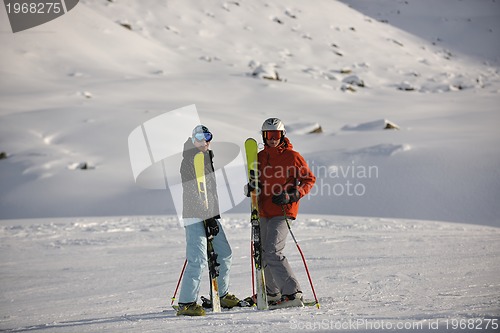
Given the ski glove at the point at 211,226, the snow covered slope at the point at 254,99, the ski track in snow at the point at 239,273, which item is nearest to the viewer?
the ski track in snow at the point at 239,273

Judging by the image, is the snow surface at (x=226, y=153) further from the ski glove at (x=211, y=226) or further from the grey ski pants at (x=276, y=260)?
the ski glove at (x=211, y=226)

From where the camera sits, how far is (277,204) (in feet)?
14.8

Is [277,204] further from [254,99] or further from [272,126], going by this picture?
[254,99]

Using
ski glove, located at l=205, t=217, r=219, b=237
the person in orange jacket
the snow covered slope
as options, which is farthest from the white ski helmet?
the snow covered slope

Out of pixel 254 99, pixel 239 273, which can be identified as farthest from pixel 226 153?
pixel 254 99

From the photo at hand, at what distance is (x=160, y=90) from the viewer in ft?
71.4

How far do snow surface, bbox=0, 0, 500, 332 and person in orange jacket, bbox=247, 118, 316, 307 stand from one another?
328 mm

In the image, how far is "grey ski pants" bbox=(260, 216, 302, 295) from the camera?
4.55 metres

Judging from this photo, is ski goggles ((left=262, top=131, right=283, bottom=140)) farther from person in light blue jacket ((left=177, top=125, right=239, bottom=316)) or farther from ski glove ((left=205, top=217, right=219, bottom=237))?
ski glove ((left=205, top=217, right=219, bottom=237))

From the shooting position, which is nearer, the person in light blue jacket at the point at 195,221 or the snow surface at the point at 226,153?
the person in light blue jacket at the point at 195,221

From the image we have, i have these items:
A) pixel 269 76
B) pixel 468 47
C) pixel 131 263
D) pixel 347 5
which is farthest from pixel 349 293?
pixel 347 5

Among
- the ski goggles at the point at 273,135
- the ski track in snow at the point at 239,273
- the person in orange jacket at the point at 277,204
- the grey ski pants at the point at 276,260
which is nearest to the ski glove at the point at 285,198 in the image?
the person in orange jacket at the point at 277,204

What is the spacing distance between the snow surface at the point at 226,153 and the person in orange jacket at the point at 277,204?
1.08 ft

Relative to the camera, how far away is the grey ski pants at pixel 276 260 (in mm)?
4547
